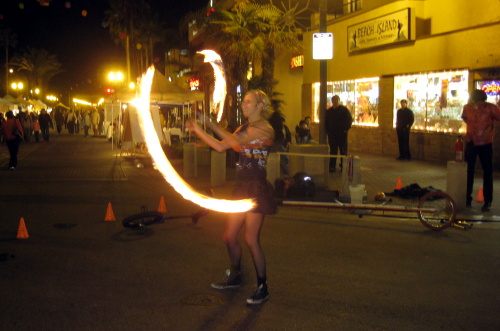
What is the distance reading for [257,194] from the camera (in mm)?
5512

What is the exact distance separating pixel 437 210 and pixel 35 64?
87.3 m

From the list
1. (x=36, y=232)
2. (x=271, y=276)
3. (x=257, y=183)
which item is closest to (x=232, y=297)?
(x=271, y=276)

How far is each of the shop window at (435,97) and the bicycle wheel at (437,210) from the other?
8.63 meters

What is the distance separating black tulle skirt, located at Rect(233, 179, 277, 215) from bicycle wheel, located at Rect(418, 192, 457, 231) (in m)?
4.27

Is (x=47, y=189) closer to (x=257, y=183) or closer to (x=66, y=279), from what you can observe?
(x=66, y=279)

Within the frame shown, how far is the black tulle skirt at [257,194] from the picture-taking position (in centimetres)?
552

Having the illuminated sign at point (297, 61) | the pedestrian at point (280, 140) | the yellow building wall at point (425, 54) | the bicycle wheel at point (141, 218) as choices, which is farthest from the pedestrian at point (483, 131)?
the illuminated sign at point (297, 61)

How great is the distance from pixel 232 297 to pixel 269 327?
906 mm

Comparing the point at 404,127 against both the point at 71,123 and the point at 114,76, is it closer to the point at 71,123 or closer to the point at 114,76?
the point at 114,76

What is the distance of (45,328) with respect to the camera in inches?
196

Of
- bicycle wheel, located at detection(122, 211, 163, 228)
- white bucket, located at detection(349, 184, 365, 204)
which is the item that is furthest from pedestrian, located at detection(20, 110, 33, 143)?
white bucket, located at detection(349, 184, 365, 204)

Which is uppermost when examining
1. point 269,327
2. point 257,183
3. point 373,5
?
point 373,5

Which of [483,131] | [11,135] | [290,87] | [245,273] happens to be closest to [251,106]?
[245,273]

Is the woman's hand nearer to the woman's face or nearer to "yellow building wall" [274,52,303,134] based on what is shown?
the woman's face
